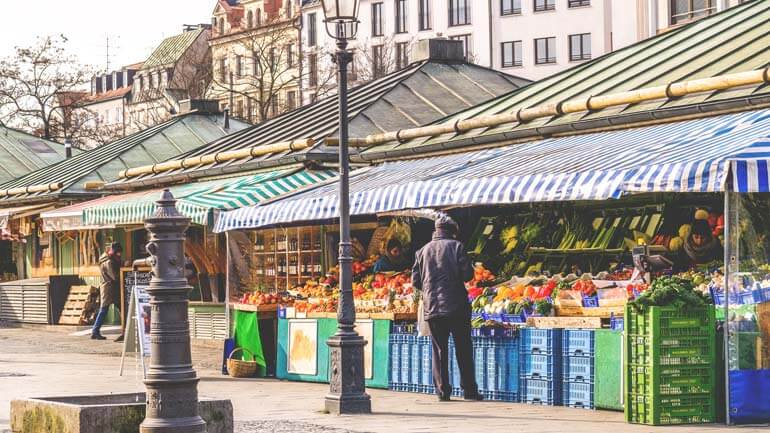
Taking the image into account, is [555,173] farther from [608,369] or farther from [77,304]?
[77,304]

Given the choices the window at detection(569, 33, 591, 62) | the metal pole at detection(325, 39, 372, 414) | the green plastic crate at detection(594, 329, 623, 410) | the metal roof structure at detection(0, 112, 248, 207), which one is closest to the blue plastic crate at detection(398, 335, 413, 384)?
the metal pole at detection(325, 39, 372, 414)

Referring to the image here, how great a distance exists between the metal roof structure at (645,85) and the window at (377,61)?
2310 inches

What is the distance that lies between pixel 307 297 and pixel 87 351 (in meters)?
6.82

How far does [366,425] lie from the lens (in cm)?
1426

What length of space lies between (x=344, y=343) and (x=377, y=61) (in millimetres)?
71787

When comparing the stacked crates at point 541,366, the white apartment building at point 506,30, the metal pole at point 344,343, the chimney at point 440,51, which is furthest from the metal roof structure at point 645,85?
the white apartment building at point 506,30

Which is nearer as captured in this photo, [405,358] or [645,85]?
[405,358]

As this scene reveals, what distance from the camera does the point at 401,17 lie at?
98.6 metres

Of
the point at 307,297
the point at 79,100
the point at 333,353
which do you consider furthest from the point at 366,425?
the point at 79,100

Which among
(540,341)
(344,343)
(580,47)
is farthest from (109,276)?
(580,47)

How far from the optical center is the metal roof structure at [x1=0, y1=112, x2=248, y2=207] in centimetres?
3547

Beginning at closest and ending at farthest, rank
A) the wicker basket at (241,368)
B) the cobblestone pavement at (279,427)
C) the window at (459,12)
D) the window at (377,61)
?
the cobblestone pavement at (279,427) < the wicker basket at (241,368) < the window at (377,61) < the window at (459,12)

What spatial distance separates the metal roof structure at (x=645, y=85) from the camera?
59.5 feet

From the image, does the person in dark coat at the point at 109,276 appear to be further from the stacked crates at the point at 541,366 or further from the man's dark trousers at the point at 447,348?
the stacked crates at the point at 541,366
